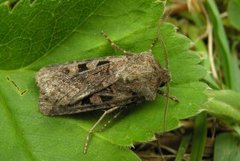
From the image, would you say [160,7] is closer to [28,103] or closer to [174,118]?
[174,118]

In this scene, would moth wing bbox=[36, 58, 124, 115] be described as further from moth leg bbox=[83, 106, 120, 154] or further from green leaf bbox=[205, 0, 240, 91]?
green leaf bbox=[205, 0, 240, 91]

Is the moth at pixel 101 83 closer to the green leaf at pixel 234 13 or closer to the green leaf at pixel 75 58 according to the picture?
the green leaf at pixel 75 58

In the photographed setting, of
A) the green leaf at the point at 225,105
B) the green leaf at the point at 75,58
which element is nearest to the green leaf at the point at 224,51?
the green leaf at the point at 225,105

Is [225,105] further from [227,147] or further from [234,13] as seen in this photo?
[234,13]

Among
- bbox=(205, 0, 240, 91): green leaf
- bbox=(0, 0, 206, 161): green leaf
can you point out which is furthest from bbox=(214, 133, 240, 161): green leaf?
bbox=(0, 0, 206, 161): green leaf

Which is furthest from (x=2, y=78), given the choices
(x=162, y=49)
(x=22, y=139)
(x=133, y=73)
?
(x=162, y=49)

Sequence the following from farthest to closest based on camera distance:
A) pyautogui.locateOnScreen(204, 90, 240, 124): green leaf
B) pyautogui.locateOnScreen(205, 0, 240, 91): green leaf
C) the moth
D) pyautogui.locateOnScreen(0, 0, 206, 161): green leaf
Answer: pyautogui.locateOnScreen(205, 0, 240, 91): green leaf
pyautogui.locateOnScreen(204, 90, 240, 124): green leaf
the moth
pyautogui.locateOnScreen(0, 0, 206, 161): green leaf
